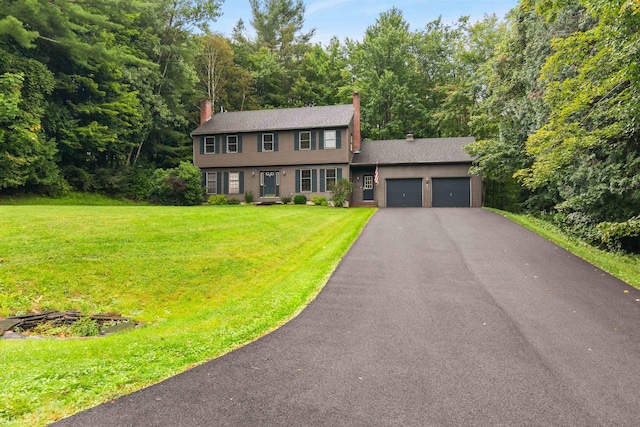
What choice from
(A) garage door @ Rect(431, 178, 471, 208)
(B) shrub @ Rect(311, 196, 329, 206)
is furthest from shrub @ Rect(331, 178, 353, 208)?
(A) garage door @ Rect(431, 178, 471, 208)

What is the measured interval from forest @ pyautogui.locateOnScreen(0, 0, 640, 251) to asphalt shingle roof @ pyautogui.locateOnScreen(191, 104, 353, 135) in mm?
3613

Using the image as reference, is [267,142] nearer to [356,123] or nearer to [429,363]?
[356,123]

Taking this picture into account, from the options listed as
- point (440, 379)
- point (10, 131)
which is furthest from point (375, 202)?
point (440, 379)

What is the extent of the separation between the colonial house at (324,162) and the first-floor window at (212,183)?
68 mm

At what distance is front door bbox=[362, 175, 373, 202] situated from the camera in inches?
1003

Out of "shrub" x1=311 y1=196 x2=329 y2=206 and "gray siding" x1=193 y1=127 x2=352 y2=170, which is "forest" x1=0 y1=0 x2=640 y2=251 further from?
"shrub" x1=311 y1=196 x2=329 y2=206

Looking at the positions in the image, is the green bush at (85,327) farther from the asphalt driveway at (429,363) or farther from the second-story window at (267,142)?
the second-story window at (267,142)

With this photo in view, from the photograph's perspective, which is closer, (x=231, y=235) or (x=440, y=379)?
(x=440, y=379)

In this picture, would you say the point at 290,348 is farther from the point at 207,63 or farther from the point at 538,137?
the point at 207,63

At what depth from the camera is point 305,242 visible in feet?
38.6

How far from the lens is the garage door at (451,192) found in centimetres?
2417

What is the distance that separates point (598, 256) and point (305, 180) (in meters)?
17.2

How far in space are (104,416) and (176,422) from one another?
0.57 metres

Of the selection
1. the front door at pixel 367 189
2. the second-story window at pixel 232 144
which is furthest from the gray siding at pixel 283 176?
the front door at pixel 367 189
